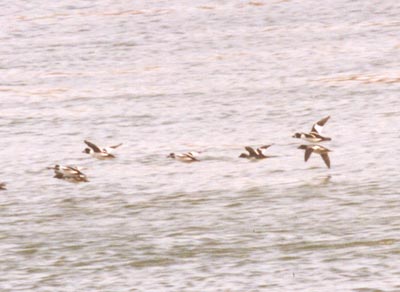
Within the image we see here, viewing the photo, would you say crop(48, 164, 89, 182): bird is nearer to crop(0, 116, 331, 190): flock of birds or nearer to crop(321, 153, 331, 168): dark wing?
crop(0, 116, 331, 190): flock of birds

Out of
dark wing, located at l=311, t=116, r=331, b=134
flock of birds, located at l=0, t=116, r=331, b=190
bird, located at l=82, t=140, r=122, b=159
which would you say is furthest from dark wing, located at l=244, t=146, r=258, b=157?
bird, located at l=82, t=140, r=122, b=159

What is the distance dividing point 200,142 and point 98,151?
6.58ft

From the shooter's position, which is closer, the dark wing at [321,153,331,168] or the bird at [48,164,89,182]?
the bird at [48,164,89,182]

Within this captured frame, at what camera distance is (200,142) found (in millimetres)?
23391

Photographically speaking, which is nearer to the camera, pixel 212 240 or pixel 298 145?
pixel 212 240

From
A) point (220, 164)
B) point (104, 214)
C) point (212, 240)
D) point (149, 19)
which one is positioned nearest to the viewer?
point (212, 240)

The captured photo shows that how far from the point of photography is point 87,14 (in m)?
34.8

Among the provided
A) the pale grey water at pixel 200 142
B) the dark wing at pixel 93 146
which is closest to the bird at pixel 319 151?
the pale grey water at pixel 200 142

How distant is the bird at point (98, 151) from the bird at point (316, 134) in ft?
8.90

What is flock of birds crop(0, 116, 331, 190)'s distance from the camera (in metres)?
21.0

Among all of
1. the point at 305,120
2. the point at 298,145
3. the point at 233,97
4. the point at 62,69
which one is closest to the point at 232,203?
the point at 298,145

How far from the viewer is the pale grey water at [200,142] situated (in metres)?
16.8

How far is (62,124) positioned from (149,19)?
9096 millimetres

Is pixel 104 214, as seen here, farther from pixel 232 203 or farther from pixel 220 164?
pixel 220 164
